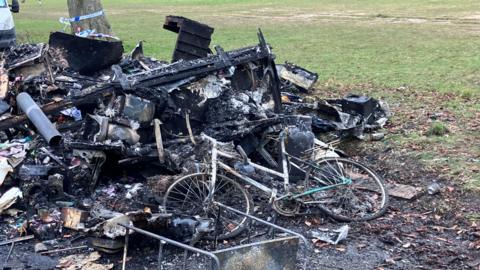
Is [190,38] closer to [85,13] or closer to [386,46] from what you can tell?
[85,13]

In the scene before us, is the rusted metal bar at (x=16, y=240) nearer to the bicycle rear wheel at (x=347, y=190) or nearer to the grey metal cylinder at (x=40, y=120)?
the grey metal cylinder at (x=40, y=120)

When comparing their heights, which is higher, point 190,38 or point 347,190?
point 190,38

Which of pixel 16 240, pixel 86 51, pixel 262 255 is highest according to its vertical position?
pixel 86 51

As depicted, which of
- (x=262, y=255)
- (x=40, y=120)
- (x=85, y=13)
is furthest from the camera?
(x=85, y=13)

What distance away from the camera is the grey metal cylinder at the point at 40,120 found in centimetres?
673

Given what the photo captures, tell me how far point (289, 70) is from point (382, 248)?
6.96m

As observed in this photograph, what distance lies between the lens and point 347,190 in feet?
20.9

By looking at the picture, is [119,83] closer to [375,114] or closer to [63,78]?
[63,78]

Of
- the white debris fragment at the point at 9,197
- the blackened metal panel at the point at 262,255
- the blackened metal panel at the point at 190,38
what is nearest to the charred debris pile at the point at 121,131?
the white debris fragment at the point at 9,197

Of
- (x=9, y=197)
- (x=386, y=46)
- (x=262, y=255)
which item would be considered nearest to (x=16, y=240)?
(x=9, y=197)

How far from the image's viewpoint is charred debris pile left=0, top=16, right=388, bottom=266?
6.26 meters

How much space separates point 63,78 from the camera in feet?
31.3

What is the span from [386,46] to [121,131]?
13.6 m

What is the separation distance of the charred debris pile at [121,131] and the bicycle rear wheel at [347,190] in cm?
102
